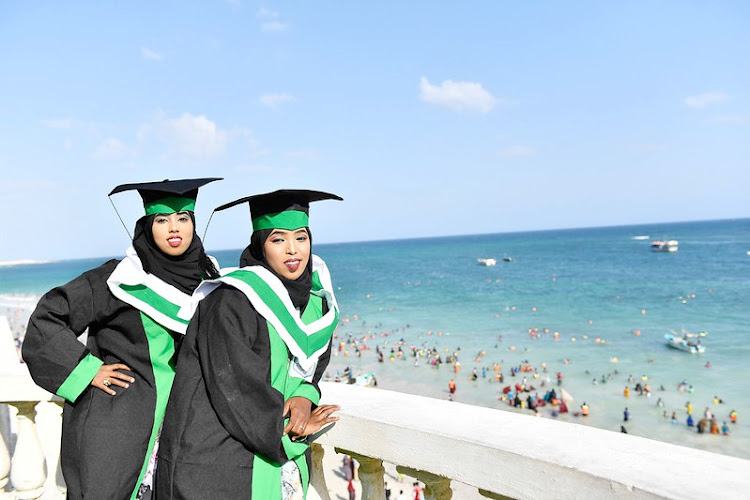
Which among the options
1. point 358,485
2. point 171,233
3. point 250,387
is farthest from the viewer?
point 358,485

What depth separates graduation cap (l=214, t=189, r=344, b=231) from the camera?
2264mm

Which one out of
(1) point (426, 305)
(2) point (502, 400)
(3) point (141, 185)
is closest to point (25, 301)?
(1) point (426, 305)

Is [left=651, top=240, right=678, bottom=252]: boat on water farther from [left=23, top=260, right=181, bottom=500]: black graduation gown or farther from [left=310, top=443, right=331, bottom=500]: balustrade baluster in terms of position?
[left=23, top=260, right=181, bottom=500]: black graduation gown

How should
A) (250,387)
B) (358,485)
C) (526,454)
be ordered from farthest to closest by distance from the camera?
(358,485) < (250,387) < (526,454)

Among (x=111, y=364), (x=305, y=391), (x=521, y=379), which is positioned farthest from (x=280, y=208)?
(x=521, y=379)

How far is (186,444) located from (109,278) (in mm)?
871

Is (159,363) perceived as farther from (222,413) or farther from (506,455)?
(506,455)

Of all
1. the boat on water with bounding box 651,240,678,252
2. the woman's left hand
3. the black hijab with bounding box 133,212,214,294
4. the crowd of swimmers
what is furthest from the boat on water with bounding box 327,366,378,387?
the boat on water with bounding box 651,240,678,252

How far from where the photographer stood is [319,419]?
2.13 meters

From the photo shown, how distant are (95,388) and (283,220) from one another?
3.60 ft

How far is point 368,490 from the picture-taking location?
2447mm

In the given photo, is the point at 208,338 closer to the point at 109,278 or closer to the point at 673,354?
the point at 109,278

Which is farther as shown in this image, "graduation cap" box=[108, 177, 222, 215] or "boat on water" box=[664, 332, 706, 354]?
"boat on water" box=[664, 332, 706, 354]

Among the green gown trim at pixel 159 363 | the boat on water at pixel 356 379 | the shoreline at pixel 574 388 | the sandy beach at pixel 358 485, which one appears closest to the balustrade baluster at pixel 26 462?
the green gown trim at pixel 159 363
